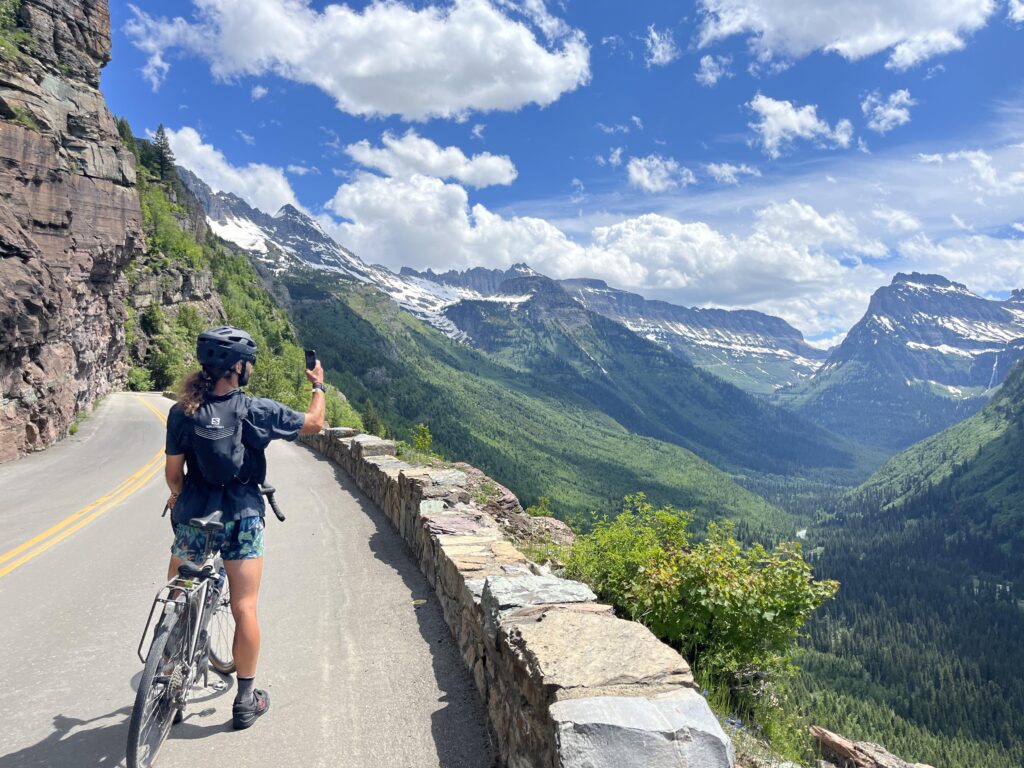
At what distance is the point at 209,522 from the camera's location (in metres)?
4.53

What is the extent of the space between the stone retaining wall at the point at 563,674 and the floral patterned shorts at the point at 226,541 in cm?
224

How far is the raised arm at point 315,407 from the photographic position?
201 inches

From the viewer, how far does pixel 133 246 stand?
5081 cm

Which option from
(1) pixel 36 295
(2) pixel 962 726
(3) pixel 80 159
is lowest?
(2) pixel 962 726

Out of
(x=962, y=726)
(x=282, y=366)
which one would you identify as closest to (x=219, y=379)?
(x=282, y=366)

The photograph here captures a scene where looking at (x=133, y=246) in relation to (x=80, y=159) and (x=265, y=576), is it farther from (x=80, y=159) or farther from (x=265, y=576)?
(x=265, y=576)

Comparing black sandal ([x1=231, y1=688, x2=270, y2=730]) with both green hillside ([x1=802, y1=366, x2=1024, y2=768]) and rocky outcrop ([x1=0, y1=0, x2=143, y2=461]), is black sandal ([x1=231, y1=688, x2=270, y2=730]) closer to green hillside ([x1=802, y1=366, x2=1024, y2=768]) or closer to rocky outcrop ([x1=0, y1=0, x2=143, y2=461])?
rocky outcrop ([x1=0, y1=0, x2=143, y2=461])

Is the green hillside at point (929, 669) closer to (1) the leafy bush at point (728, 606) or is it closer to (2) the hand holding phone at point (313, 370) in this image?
(1) the leafy bush at point (728, 606)

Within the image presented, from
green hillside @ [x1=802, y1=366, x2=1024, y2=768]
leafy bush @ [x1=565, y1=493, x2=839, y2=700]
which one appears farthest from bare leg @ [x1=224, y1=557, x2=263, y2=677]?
green hillside @ [x1=802, y1=366, x2=1024, y2=768]

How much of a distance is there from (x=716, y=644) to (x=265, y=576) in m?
6.79

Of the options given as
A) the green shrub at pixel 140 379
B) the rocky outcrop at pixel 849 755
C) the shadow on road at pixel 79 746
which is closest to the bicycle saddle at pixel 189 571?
the shadow on road at pixel 79 746

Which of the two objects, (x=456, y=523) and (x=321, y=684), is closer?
(x=321, y=684)

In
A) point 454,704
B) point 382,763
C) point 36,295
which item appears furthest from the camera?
point 36,295

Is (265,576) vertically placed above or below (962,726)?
above
